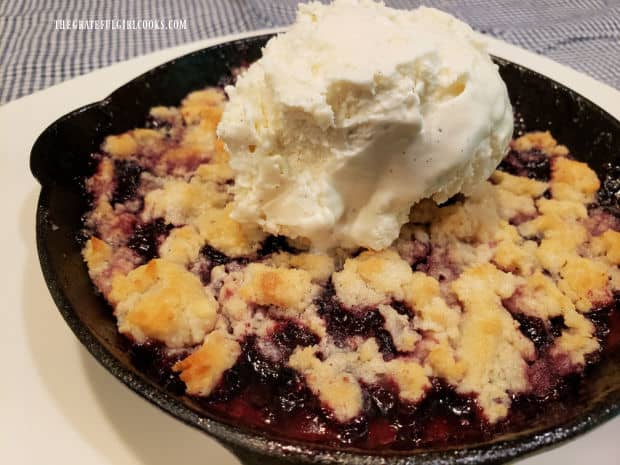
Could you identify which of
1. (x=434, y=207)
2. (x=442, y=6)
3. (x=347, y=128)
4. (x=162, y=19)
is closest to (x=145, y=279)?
(x=347, y=128)

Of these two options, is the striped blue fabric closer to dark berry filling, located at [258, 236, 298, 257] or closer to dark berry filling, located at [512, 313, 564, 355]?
dark berry filling, located at [258, 236, 298, 257]

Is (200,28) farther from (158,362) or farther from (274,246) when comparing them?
(158,362)

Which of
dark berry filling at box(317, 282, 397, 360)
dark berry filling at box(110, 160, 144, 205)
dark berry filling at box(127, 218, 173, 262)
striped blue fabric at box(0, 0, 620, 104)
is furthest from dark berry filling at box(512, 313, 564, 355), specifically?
striped blue fabric at box(0, 0, 620, 104)

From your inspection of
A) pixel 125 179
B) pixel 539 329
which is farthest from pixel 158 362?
pixel 539 329

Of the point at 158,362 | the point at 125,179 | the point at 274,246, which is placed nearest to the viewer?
the point at 158,362

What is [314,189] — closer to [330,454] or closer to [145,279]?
[145,279]

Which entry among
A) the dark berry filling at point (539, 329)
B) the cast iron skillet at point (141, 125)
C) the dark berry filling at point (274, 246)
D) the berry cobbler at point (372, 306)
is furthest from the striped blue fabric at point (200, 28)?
the dark berry filling at point (539, 329)
